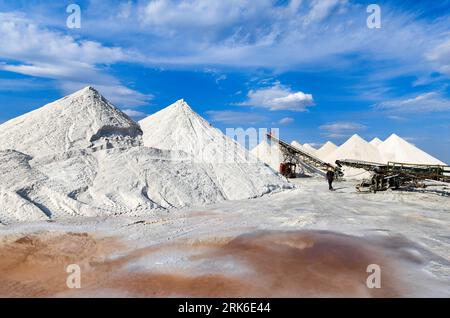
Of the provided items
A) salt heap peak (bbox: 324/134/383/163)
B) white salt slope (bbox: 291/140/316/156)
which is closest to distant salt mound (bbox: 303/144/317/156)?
white salt slope (bbox: 291/140/316/156)

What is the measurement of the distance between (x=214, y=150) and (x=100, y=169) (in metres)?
6.71

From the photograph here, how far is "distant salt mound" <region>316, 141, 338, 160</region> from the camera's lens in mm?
40450

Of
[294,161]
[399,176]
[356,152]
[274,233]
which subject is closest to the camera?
[274,233]

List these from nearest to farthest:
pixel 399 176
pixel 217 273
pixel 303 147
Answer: pixel 217 273, pixel 399 176, pixel 303 147

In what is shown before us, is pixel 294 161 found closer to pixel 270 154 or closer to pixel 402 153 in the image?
pixel 270 154

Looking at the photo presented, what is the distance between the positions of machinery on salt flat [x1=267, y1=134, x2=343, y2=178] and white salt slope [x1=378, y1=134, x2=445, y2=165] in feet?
34.6

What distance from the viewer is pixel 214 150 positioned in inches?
755

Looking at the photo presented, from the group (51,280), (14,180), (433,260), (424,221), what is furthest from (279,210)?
(14,180)

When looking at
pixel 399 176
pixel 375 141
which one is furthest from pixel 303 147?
pixel 399 176

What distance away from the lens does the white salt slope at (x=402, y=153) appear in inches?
1318

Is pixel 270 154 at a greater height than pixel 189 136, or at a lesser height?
lesser

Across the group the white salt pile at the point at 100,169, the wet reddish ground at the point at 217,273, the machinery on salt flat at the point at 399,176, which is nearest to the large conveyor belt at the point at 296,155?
the white salt pile at the point at 100,169

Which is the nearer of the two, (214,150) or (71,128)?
(71,128)
